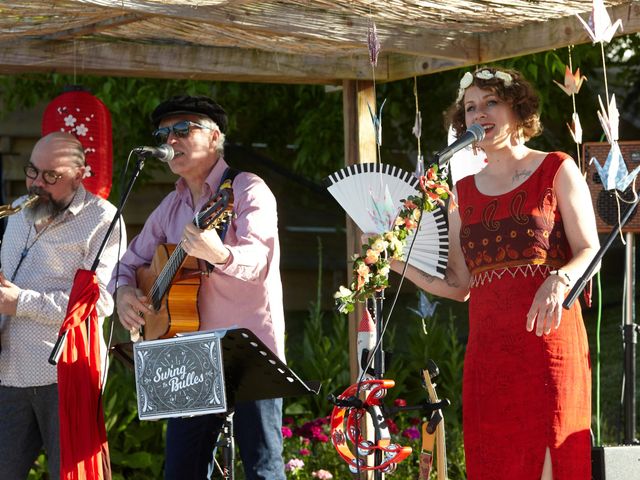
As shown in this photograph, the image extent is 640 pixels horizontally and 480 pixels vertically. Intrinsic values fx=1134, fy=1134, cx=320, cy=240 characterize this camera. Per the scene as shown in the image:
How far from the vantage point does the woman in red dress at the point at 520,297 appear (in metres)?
3.53

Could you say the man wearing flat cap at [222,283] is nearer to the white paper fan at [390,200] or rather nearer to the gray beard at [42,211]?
the white paper fan at [390,200]

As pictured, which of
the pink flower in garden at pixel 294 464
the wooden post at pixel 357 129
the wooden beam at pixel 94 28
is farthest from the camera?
the pink flower in garden at pixel 294 464

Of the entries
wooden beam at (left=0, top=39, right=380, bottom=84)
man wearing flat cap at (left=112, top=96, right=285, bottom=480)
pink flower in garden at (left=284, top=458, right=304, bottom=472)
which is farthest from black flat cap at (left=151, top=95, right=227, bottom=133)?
pink flower in garden at (left=284, top=458, right=304, bottom=472)

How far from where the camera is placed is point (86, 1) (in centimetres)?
413

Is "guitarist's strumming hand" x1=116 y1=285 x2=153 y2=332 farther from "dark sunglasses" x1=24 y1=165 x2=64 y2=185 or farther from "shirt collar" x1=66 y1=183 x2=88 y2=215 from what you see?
"dark sunglasses" x1=24 y1=165 x2=64 y2=185

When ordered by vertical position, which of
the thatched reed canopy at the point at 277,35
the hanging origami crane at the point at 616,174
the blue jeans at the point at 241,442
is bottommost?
the blue jeans at the point at 241,442

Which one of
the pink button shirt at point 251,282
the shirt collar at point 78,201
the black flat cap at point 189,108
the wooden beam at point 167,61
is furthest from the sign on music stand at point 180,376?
the wooden beam at point 167,61

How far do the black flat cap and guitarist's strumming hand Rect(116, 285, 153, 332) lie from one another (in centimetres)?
66

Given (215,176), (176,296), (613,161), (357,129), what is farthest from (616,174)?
(357,129)

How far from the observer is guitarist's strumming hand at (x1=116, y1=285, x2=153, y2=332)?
13.3 feet

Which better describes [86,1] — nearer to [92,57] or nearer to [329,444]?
[92,57]

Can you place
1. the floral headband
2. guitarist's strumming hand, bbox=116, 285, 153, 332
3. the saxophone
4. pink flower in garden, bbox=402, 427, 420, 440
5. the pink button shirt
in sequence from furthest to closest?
pink flower in garden, bbox=402, 427, 420, 440
the saxophone
guitarist's strumming hand, bbox=116, 285, 153, 332
the pink button shirt
the floral headband

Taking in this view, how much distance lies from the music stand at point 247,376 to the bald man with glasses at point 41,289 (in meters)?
0.92

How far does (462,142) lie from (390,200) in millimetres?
516
